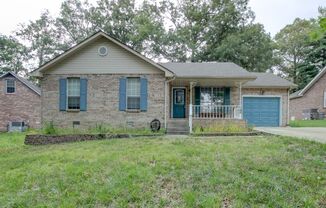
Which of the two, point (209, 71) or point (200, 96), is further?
point (200, 96)

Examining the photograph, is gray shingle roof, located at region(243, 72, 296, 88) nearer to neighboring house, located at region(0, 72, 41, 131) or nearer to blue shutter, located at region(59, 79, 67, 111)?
blue shutter, located at region(59, 79, 67, 111)

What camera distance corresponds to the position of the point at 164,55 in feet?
104

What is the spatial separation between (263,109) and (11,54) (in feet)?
114

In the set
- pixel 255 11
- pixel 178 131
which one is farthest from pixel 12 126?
pixel 255 11

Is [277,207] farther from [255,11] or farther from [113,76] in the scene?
[255,11]

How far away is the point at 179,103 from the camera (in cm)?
1689

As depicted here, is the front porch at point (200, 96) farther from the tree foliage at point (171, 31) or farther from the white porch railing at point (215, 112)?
the tree foliage at point (171, 31)

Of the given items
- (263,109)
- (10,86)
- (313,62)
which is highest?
(313,62)

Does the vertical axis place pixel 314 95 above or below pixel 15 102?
above

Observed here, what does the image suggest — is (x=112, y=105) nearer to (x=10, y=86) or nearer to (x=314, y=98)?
(x=10, y=86)

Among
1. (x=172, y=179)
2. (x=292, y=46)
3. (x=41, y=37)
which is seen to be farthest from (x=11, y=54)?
(x=172, y=179)

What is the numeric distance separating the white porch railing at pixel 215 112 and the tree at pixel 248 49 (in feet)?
45.1

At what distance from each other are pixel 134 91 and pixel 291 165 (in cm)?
916

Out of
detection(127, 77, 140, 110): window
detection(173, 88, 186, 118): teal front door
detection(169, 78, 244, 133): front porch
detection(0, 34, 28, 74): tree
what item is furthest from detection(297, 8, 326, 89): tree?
detection(0, 34, 28, 74): tree
